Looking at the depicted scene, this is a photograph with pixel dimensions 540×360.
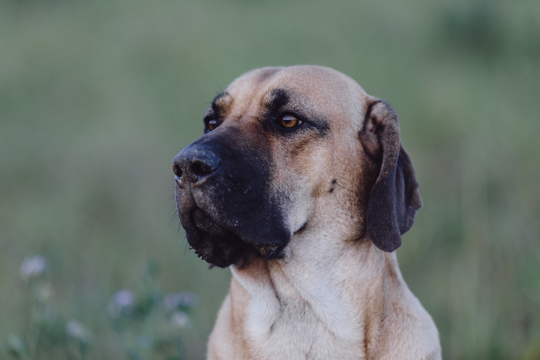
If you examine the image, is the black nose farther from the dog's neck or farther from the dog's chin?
the dog's neck

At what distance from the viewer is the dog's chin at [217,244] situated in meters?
2.29

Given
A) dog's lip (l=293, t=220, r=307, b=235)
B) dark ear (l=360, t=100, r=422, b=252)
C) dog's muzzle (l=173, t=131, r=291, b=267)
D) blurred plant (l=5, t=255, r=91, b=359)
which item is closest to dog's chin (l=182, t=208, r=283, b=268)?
dog's muzzle (l=173, t=131, r=291, b=267)

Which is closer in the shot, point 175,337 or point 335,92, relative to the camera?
point 335,92

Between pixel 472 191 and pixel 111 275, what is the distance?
3.67 meters

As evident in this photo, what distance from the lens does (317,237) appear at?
2.56 metres

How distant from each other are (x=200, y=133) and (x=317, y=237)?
558 cm

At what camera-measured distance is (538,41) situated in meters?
7.51

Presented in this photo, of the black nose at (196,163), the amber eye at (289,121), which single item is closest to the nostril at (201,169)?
the black nose at (196,163)

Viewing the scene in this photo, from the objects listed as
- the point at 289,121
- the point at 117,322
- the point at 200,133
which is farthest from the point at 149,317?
the point at 200,133

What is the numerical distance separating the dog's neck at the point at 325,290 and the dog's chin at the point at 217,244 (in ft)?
0.44

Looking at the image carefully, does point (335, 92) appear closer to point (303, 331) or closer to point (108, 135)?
point (303, 331)

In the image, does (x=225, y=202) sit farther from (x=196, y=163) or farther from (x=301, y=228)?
(x=301, y=228)

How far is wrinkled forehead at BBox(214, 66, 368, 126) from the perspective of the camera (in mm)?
2604

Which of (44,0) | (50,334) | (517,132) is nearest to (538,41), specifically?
(517,132)
